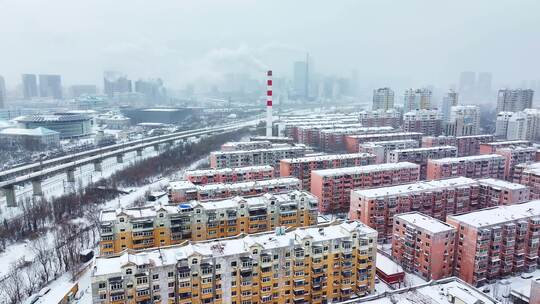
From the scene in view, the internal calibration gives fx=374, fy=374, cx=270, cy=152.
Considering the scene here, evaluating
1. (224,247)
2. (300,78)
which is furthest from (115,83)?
(224,247)

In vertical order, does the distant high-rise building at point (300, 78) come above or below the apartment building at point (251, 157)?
above

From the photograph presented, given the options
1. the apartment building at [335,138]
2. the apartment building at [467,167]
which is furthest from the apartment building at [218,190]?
the apartment building at [335,138]

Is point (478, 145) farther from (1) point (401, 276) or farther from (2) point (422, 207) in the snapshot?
(1) point (401, 276)

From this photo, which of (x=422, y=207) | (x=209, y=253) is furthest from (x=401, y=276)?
(x=209, y=253)

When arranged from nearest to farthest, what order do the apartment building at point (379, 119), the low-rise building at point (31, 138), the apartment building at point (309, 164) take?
the apartment building at point (309, 164)
the low-rise building at point (31, 138)
the apartment building at point (379, 119)

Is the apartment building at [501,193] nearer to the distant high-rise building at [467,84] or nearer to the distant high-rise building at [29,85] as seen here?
the distant high-rise building at [467,84]

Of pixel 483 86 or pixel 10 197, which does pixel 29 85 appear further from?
pixel 483 86

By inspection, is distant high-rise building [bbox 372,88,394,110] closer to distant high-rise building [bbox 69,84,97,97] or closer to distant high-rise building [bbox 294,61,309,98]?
distant high-rise building [bbox 294,61,309,98]

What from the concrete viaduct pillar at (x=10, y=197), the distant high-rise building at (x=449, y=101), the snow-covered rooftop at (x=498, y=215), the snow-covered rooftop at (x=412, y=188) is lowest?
the concrete viaduct pillar at (x=10, y=197)
